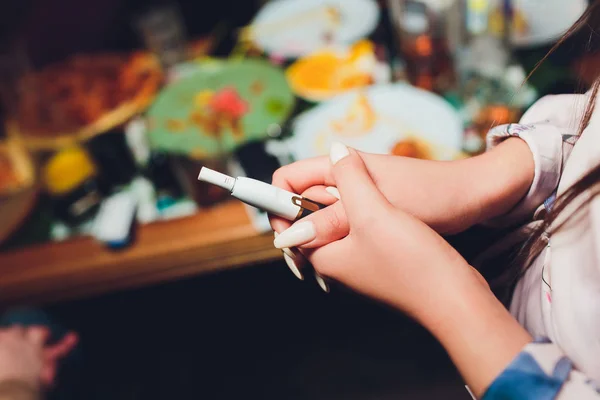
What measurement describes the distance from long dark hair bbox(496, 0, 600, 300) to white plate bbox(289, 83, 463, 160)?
0.65 metres

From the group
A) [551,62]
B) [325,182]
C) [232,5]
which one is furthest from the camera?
[232,5]

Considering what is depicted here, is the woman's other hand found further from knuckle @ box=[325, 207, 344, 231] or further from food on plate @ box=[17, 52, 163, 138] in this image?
food on plate @ box=[17, 52, 163, 138]

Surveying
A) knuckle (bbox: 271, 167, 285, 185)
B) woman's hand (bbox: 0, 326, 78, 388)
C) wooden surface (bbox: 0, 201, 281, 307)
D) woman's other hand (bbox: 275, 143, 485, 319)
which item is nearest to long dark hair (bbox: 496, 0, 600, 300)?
woman's other hand (bbox: 275, 143, 485, 319)

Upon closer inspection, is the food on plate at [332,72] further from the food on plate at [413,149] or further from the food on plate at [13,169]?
the food on plate at [13,169]

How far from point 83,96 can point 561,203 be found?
1.76m

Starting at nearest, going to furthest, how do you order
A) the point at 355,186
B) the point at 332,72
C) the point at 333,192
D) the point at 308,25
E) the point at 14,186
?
the point at 355,186 < the point at 333,192 < the point at 14,186 < the point at 332,72 < the point at 308,25

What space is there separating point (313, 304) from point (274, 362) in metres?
0.34

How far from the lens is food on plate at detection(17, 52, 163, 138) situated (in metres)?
1.87

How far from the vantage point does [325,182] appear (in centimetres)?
101

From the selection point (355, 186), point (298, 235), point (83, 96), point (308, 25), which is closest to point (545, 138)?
point (355, 186)

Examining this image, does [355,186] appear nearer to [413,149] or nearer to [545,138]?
[545,138]

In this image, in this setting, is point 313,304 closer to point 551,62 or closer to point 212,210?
point 212,210

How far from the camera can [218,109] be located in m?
1.79

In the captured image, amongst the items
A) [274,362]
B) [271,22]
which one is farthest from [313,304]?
[271,22]
